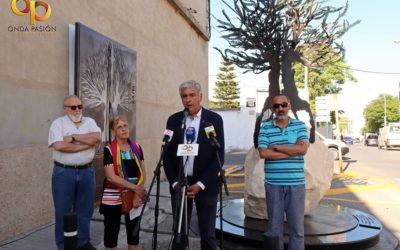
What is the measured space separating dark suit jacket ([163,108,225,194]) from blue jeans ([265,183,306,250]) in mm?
719

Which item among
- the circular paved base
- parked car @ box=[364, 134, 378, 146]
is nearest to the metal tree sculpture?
the circular paved base

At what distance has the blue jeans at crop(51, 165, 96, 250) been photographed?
13.7 ft

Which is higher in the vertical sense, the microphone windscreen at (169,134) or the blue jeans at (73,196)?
the microphone windscreen at (169,134)

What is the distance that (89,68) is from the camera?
6.57 meters

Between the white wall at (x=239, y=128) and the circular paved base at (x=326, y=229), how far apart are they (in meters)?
21.0

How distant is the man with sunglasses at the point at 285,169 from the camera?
4008 millimetres

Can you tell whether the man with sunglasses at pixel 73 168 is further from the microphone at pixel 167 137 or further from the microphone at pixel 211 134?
the microphone at pixel 211 134

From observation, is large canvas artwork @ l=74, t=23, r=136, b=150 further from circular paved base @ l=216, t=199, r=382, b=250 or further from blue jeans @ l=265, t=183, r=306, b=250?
blue jeans @ l=265, t=183, r=306, b=250

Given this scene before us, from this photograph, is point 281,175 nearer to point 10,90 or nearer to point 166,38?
point 10,90

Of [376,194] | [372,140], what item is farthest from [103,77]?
[372,140]

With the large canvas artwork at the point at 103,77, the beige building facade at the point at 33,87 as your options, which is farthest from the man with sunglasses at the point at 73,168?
the large canvas artwork at the point at 103,77

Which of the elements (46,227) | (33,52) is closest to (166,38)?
(33,52)

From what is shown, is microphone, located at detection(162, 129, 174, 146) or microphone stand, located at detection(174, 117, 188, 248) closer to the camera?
microphone stand, located at detection(174, 117, 188, 248)

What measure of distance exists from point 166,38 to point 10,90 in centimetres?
700
